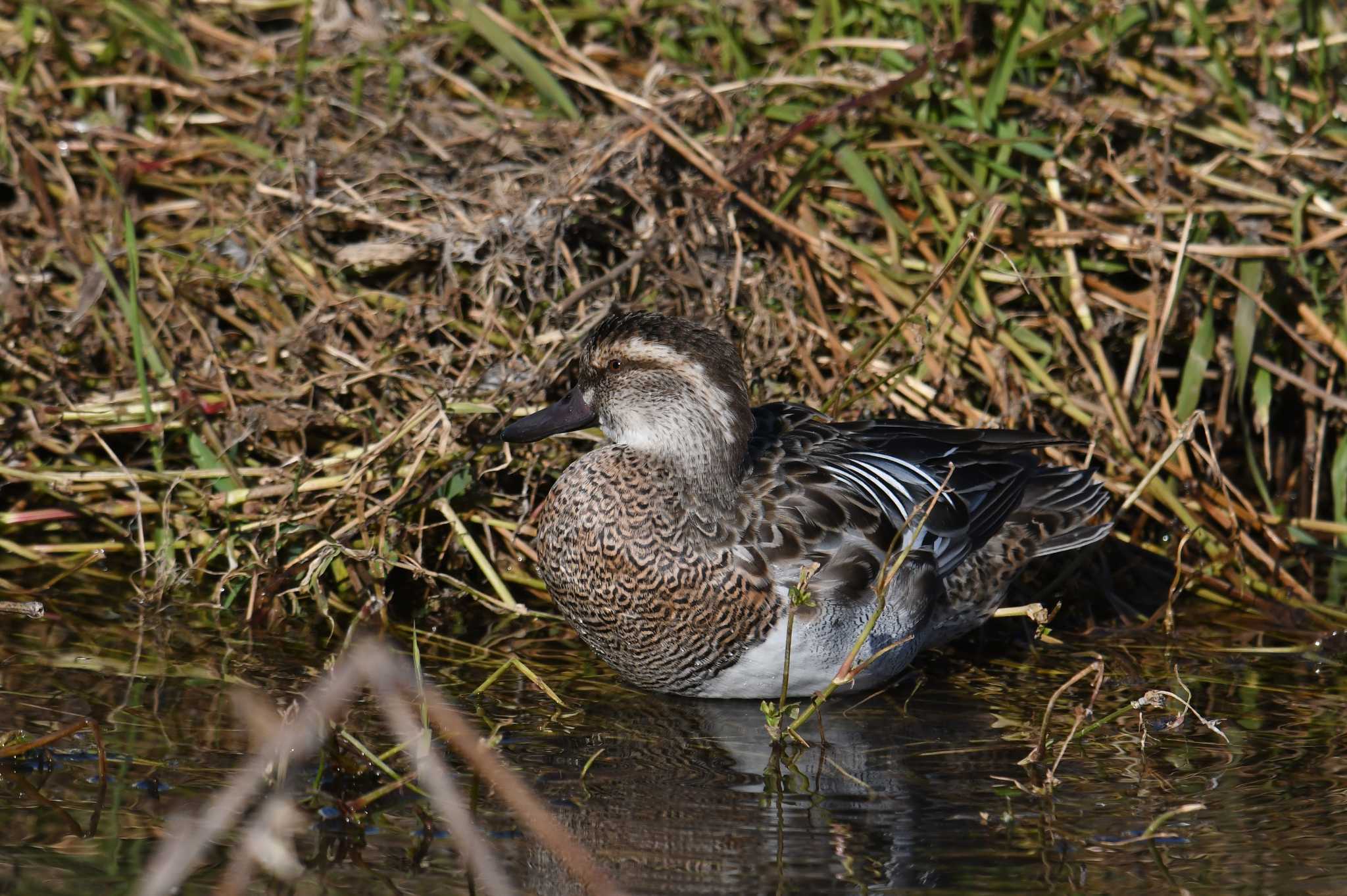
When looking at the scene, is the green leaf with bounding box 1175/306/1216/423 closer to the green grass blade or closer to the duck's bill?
the green grass blade

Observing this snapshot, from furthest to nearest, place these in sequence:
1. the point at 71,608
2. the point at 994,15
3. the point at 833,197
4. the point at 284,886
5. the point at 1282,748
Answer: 1. the point at 994,15
2. the point at 833,197
3. the point at 71,608
4. the point at 1282,748
5. the point at 284,886

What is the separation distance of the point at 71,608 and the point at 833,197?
9.79 feet

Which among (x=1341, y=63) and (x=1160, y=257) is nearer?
(x=1160, y=257)

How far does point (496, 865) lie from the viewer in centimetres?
300

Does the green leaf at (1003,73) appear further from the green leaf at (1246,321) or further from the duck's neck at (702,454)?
the duck's neck at (702,454)

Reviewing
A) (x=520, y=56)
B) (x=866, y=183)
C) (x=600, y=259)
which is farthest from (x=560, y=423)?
(x=520, y=56)

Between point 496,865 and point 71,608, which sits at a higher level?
point 71,608

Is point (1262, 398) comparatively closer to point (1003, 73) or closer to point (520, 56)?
point (1003, 73)

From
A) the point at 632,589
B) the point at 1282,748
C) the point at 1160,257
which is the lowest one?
the point at 1282,748

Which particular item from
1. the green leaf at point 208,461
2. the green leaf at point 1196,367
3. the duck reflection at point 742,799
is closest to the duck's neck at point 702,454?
the duck reflection at point 742,799

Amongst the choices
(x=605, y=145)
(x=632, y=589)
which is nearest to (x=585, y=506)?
(x=632, y=589)

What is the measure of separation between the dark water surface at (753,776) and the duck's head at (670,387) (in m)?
0.70

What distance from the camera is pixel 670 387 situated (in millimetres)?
4133

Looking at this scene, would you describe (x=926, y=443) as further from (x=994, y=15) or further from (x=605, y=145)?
(x=994, y=15)
